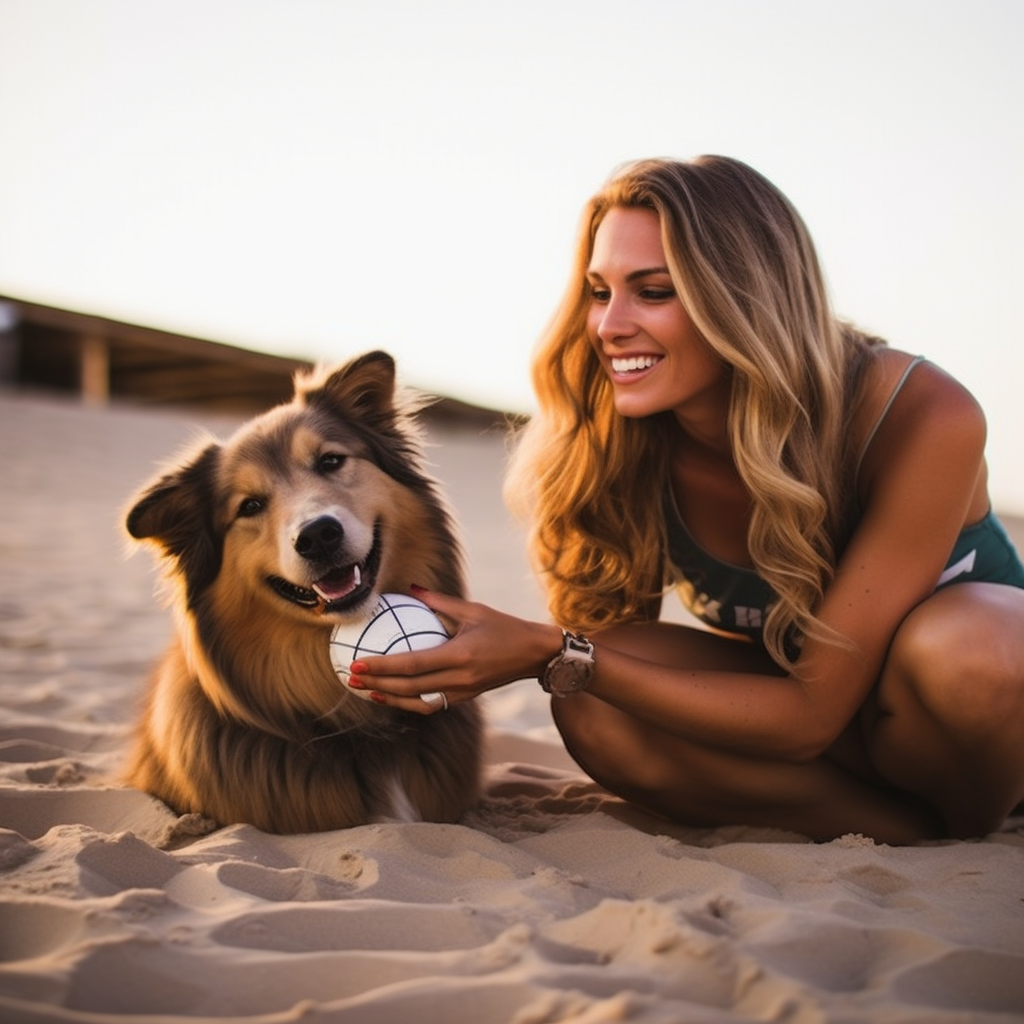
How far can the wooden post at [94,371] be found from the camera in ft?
47.4

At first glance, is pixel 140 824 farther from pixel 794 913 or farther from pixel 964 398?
pixel 964 398

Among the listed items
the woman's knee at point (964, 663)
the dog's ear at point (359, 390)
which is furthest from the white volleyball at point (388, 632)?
the woman's knee at point (964, 663)

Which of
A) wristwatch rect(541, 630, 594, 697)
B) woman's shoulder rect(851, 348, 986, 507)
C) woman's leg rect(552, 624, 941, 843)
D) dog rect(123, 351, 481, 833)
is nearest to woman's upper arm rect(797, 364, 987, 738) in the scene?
woman's shoulder rect(851, 348, 986, 507)

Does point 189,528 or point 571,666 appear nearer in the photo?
point 571,666

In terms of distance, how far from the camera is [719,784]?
2.65 m

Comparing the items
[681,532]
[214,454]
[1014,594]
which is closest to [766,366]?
[681,532]

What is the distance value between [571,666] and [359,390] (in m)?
1.21

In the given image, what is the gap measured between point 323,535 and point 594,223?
3.70 feet

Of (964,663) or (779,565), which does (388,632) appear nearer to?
(779,565)

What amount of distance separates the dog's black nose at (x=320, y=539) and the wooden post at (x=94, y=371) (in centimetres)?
1303

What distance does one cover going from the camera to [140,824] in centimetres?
263

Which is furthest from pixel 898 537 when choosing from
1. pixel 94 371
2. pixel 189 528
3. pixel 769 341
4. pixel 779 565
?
pixel 94 371

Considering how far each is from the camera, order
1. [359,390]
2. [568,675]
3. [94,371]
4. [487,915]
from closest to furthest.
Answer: [487,915] → [568,675] → [359,390] → [94,371]

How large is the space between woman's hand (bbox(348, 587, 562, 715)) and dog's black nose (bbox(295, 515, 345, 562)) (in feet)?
1.11
